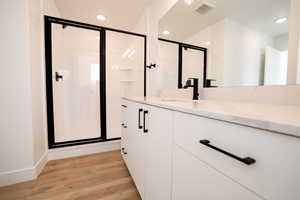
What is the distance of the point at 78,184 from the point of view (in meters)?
1.29

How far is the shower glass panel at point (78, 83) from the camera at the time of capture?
7.36ft

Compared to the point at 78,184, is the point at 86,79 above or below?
above

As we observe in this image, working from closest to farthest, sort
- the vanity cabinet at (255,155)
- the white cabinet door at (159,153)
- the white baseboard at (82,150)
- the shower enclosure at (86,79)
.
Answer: the vanity cabinet at (255,155), the white cabinet door at (159,153), the white baseboard at (82,150), the shower enclosure at (86,79)

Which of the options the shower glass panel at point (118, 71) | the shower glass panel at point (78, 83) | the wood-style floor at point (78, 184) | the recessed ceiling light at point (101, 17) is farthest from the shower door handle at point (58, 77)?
the recessed ceiling light at point (101, 17)

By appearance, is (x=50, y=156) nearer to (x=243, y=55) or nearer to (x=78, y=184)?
(x=78, y=184)

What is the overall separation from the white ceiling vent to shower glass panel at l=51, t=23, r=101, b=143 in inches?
69.6

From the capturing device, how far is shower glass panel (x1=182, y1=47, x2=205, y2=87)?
4.18ft

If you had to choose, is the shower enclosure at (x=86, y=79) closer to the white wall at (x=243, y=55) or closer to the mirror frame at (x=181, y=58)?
the mirror frame at (x=181, y=58)

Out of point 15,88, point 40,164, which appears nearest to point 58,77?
point 15,88

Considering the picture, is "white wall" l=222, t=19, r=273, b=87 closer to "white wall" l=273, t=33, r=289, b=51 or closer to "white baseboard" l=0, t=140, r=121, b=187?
"white wall" l=273, t=33, r=289, b=51

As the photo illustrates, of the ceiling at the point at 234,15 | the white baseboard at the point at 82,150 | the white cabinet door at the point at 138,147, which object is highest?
the ceiling at the point at 234,15

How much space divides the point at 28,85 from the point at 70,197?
3.66ft

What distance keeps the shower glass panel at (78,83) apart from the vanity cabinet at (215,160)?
5.88 feet

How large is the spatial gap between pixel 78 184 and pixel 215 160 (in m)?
1.41
